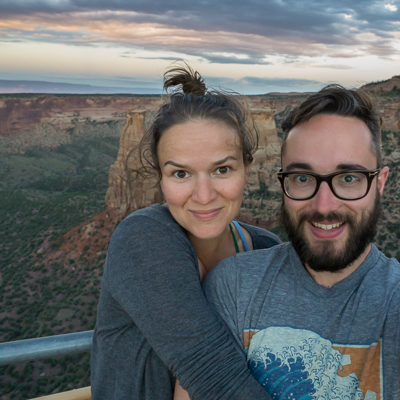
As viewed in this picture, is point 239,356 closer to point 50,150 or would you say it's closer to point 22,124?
point 50,150

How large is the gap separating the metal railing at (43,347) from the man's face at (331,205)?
1.34 metres

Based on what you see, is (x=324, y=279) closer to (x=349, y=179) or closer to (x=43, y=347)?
(x=349, y=179)

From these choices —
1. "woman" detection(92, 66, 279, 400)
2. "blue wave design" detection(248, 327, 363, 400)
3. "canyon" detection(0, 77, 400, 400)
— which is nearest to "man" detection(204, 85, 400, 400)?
"blue wave design" detection(248, 327, 363, 400)

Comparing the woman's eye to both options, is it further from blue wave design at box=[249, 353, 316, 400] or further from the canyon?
blue wave design at box=[249, 353, 316, 400]

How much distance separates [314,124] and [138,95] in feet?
262

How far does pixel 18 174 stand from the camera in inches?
1922

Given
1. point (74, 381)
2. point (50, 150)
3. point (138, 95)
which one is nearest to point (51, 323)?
point (74, 381)

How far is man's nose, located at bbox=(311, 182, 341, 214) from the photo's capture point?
6.37 feet

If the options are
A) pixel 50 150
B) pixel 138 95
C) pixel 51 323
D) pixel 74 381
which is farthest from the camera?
pixel 138 95

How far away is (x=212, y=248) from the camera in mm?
2434

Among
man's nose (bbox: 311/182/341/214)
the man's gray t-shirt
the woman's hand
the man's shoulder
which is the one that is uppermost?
man's nose (bbox: 311/182/341/214)

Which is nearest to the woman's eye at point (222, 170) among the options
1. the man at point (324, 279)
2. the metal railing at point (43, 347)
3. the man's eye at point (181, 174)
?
the man's eye at point (181, 174)

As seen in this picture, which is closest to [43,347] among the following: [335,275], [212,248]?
[212,248]

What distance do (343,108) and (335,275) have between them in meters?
0.90
